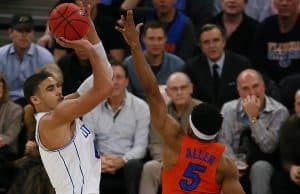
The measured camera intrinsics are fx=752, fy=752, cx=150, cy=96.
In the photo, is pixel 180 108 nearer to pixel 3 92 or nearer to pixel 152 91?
pixel 3 92

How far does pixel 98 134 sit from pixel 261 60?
2.16 meters

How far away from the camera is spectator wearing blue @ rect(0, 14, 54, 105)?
8.70 metres

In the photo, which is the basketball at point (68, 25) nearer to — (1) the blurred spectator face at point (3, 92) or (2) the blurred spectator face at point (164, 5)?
(1) the blurred spectator face at point (3, 92)

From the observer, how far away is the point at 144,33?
8.59 meters

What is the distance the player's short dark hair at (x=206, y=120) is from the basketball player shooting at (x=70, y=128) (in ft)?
2.12

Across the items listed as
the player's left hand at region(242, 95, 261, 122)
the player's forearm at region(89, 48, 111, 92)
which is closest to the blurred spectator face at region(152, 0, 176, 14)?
the player's left hand at region(242, 95, 261, 122)

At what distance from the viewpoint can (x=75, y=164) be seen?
16.3 ft

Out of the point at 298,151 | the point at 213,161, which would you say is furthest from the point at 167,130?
the point at 298,151

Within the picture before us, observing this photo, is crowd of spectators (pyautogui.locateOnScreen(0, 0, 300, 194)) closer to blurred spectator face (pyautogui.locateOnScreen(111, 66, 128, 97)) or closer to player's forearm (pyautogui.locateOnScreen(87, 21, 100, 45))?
blurred spectator face (pyautogui.locateOnScreen(111, 66, 128, 97))

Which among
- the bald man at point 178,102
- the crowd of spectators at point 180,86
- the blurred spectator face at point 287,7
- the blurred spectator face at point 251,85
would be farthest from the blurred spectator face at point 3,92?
the blurred spectator face at point 287,7

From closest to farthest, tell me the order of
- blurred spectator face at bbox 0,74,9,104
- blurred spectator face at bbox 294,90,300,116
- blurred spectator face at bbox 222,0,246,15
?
blurred spectator face at bbox 294,90,300,116 → blurred spectator face at bbox 0,74,9,104 → blurred spectator face at bbox 222,0,246,15

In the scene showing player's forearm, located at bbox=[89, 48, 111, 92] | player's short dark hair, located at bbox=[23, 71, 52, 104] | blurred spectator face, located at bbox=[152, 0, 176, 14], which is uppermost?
player's forearm, located at bbox=[89, 48, 111, 92]

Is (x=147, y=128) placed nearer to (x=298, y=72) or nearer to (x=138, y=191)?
(x=138, y=191)

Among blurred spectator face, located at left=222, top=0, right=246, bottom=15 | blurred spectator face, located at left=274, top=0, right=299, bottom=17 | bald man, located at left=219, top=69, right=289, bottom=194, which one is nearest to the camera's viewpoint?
bald man, located at left=219, top=69, right=289, bottom=194
